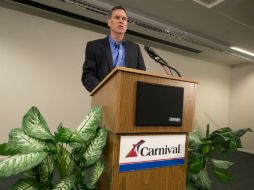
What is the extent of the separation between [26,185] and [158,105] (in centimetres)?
77

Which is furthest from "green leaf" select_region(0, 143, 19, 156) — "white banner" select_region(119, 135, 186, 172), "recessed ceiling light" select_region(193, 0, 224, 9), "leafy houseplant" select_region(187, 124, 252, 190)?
"recessed ceiling light" select_region(193, 0, 224, 9)

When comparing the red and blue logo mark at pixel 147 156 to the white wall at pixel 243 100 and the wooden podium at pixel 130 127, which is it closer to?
the wooden podium at pixel 130 127

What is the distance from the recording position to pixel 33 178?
3.50ft

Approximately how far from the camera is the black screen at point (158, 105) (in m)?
0.96

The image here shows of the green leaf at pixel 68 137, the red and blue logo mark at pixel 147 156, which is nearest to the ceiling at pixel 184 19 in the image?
the green leaf at pixel 68 137

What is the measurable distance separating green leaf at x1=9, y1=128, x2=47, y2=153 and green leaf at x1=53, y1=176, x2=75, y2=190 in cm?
18

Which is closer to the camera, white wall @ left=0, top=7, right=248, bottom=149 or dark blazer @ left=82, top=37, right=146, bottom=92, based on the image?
dark blazer @ left=82, top=37, right=146, bottom=92

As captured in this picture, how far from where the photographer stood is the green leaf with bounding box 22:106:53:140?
960mm

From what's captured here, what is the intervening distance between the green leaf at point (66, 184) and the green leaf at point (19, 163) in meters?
0.16

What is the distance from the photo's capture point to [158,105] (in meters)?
0.99

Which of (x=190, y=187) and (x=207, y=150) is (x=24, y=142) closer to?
(x=190, y=187)

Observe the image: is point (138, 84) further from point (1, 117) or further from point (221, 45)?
point (221, 45)

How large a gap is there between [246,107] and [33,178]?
7.04 meters

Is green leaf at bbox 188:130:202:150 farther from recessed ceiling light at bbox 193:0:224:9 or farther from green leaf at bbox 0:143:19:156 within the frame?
recessed ceiling light at bbox 193:0:224:9
